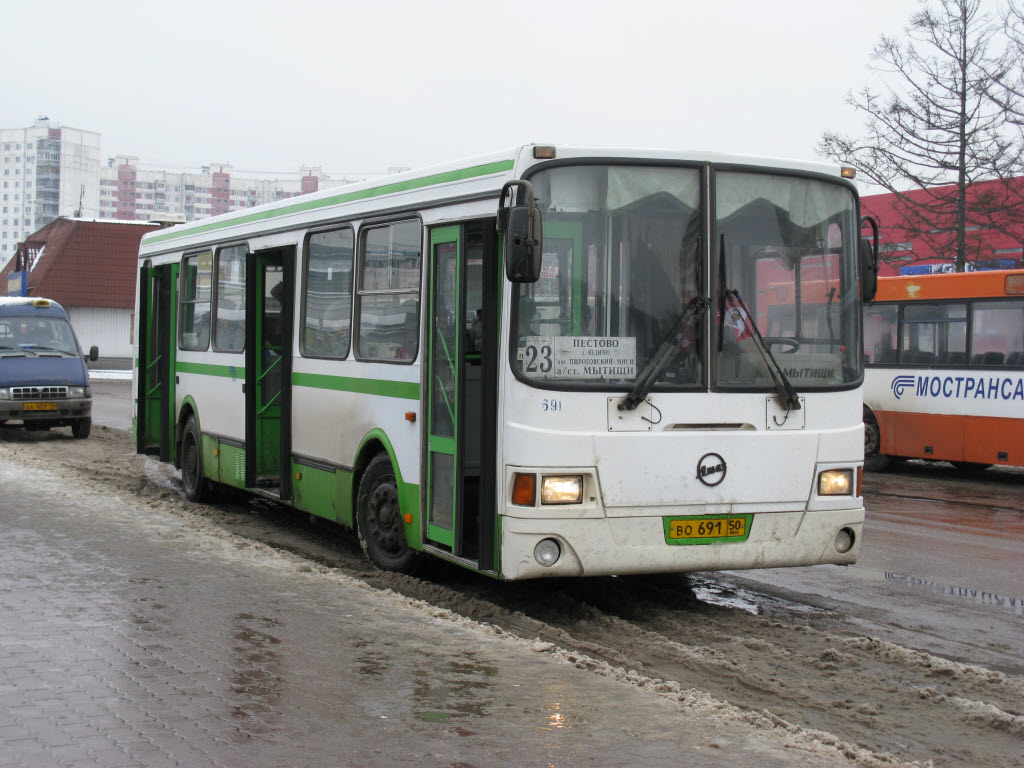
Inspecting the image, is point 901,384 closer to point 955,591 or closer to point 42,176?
point 955,591

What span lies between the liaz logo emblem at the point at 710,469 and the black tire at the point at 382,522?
7.46 feet

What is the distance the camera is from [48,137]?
13862 cm

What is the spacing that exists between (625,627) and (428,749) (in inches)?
102

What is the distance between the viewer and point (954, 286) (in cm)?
1778

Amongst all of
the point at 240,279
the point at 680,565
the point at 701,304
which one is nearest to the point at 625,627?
the point at 680,565

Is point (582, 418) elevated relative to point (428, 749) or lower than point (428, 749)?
elevated

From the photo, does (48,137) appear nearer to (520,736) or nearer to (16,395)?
(16,395)

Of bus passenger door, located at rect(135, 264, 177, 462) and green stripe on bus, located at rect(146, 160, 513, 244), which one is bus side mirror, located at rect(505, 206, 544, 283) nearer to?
green stripe on bus, located at rect(146, 160, 513, 244)

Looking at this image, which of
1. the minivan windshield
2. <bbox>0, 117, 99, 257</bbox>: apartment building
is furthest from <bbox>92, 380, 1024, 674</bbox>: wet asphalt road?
<bbox>0, 117, 99, 257</bbox>: apartment building

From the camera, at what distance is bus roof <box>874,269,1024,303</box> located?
17.0 m

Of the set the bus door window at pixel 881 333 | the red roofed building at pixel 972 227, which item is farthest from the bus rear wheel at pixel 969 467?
the red roofed building at pixel 972 227

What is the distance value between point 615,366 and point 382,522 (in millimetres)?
2566

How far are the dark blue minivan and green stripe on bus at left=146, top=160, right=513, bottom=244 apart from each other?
322 inches

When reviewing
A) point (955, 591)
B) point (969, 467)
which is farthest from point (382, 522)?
point (969, 467)
